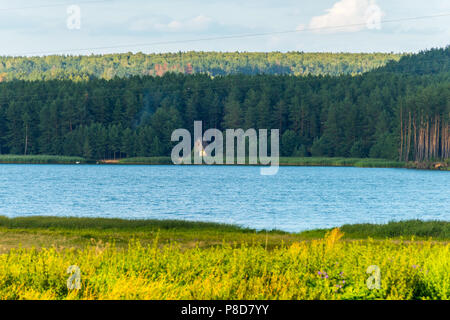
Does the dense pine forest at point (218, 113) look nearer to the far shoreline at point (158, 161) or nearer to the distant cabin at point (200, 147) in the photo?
the far shoreline at point (158, 161)

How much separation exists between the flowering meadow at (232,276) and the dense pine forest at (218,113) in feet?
334

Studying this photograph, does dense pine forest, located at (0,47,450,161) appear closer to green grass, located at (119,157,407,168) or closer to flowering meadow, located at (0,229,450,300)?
green grass, located at (119,157,407,168)

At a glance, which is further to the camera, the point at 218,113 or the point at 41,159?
the point at 218,113

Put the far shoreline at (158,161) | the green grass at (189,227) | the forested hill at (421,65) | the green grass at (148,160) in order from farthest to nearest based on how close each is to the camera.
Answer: the forested hill at (421,65), the green grass at (148,160), the far shoreline at (158,161), the green grass at (189,227)

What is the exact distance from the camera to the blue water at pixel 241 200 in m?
40.8

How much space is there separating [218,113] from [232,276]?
137880mm

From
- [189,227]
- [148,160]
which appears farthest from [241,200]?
[148,160]

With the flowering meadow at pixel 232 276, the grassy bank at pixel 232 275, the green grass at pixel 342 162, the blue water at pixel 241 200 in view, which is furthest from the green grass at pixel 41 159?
the flowering meadow at pixel 232 276

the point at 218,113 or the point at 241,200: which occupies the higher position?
the point at 218,113

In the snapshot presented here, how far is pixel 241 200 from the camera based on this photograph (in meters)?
51.7

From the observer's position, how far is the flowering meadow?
10.4 m

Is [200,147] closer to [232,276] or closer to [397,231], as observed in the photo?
[397,231]

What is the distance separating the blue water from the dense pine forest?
164ft

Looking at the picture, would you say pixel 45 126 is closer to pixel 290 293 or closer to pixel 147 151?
pixel 147 151
